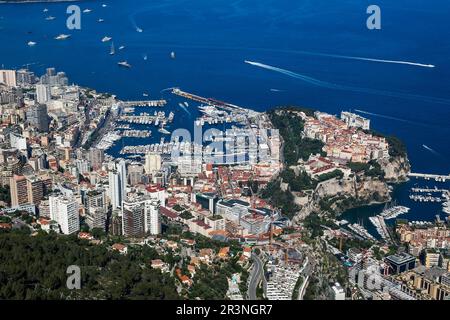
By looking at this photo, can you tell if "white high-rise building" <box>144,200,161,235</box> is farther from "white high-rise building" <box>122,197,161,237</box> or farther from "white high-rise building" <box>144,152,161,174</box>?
"white high-rise building" <box>144,152,161,174</box>

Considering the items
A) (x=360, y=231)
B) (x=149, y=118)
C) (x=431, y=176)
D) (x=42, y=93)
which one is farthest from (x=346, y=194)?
(x=42, y=93)

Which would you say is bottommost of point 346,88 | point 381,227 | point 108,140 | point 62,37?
point 381,227

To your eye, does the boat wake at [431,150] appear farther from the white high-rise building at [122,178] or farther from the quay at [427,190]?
the white high-rise building at [122,178]

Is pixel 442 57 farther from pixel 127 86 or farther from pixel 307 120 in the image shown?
pixel 127 86

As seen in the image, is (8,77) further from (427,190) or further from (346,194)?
(427,190)

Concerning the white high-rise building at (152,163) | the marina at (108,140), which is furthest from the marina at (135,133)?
the white high-rise building at (152,163)

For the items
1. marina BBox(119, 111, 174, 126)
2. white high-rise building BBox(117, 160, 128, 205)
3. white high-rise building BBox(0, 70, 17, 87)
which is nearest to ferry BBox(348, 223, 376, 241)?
white high-rise building BBox(117, 160, 128, 205)
